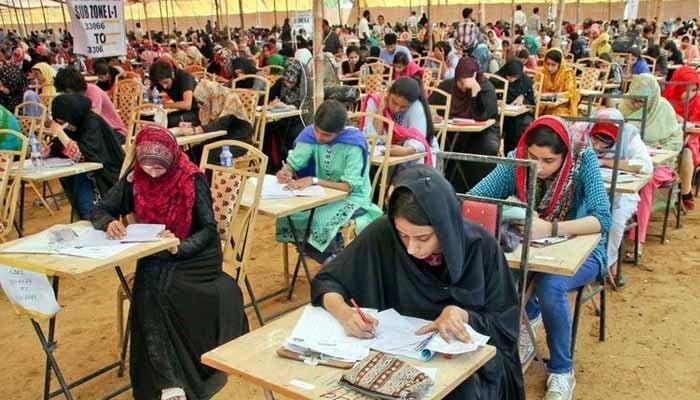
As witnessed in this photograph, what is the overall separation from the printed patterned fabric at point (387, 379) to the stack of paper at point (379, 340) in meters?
0.09

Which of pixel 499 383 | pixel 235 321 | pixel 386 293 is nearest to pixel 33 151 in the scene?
pixel 235 321

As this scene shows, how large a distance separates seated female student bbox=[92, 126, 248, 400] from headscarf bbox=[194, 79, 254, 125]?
Result: 8.79ft

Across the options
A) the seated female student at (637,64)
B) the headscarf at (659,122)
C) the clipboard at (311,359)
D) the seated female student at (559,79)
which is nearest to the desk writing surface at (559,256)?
the clipboard at (311,359)

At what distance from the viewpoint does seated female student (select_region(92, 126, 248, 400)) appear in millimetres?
2742

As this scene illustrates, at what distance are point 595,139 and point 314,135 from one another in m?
1.68

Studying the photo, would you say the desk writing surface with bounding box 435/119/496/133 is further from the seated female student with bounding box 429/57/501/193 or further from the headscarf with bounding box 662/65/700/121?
the headscarf with bounding box 662/65/700/121

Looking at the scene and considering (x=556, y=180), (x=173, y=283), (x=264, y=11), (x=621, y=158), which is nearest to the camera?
(x=173, y=283)

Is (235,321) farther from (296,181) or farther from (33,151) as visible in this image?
(33,151)

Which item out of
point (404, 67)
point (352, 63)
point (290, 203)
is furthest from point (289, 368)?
point (352, 63)

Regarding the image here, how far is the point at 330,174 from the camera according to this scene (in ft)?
12.3

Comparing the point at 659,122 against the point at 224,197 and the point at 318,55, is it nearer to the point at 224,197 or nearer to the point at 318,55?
the point at 318,55

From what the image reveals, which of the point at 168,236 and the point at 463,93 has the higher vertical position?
the point at 463,93

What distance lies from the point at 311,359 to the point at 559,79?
630 cm

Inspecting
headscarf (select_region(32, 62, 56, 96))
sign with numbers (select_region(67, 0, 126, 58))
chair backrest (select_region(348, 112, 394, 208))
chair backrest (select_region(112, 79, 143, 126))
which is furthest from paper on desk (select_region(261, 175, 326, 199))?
headscarf (select_region(32, 62, 56, 96))
